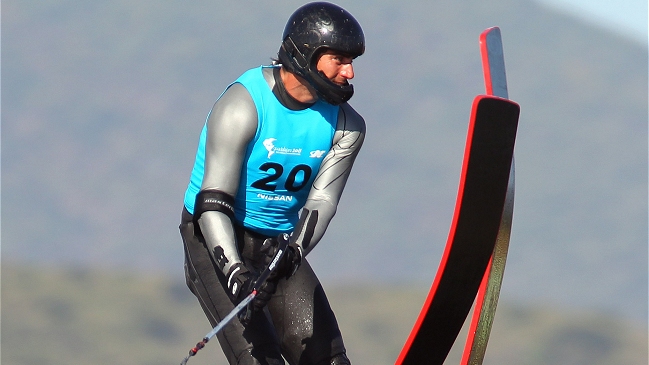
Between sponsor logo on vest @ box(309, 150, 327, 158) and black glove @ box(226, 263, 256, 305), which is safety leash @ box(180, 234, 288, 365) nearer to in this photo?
black glove @ box(226, 263, 256, 305)

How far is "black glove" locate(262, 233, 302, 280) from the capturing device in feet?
21.3

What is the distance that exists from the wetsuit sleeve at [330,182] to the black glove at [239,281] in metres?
0.41

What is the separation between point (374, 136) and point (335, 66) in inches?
4840

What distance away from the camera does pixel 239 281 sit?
6.46 metres

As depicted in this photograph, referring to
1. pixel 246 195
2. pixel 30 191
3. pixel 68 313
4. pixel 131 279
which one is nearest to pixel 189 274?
pixel 246 195

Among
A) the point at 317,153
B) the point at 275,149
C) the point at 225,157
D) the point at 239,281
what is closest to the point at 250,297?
the point at 239,281

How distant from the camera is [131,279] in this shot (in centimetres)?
7256

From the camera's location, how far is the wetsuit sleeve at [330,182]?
22.4ft

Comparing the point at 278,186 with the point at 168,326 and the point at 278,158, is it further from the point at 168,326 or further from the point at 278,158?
the point at 168,326

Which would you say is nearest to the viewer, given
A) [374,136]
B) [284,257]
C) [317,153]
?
[284,257]

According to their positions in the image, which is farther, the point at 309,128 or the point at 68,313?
the point at 68,313

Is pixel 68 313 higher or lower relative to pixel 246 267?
higher

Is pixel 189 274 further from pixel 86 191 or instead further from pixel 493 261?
pixel 86 191

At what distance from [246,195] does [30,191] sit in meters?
107
